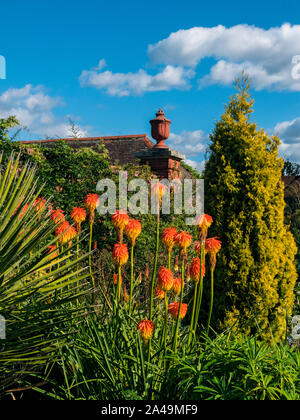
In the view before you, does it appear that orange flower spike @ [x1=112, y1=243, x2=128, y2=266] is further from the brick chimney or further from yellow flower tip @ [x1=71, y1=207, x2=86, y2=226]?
the brick chimney

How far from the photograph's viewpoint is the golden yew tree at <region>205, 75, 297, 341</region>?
3863mm

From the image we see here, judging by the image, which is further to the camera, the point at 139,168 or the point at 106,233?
the point at 139,168

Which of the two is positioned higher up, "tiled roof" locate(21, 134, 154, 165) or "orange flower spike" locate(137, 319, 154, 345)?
"tiled roof" locate(21, 134, 154, 165)

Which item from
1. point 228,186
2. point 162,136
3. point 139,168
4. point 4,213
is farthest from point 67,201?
point 4,213

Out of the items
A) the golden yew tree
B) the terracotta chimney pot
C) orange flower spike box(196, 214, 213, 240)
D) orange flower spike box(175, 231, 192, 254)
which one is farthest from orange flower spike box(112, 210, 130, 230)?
the terracotta chimney pot

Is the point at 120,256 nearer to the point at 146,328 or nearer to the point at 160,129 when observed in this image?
the point at 146,328

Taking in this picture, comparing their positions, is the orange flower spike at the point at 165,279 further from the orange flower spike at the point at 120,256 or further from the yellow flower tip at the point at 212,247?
the yellow flower tip at the point at 212,247

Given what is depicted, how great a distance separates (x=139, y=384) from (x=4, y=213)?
3.99 feet

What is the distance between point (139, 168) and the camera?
8.50m

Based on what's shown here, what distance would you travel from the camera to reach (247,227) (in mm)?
3959

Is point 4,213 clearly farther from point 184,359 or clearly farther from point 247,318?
point 247,318

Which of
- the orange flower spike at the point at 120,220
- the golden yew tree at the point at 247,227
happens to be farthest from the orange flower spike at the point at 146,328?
the golden yew tree at the point at 247,227

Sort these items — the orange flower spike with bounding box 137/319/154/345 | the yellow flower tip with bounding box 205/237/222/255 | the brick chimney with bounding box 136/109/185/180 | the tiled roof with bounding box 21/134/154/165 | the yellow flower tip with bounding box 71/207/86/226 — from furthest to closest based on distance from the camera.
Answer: the tiled roof with bounding box 21/134/154/165
the brick chimney with bounding box 136/109/185/180
the yellow flower tip with bounding box 71/207/86/226
the yellow flower tip with bounding box 205/237/222/255
the orange flower spike with bounding box 137/319/154/345

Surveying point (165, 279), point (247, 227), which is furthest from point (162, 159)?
point (165, 279)
